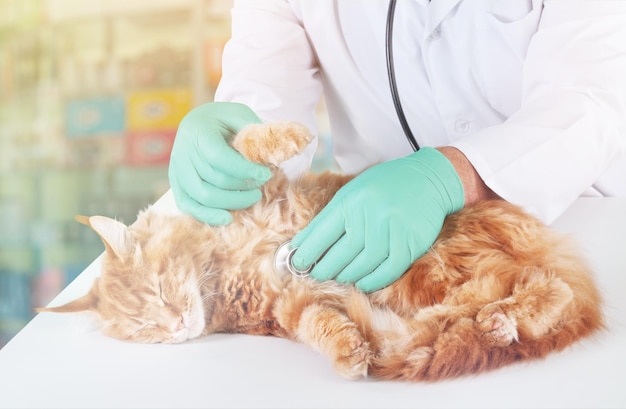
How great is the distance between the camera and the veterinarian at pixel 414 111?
1176mm

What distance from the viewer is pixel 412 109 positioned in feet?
5.36

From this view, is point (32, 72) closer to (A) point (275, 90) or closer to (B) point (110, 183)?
(B) point (110, 183)

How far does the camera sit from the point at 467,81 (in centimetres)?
153

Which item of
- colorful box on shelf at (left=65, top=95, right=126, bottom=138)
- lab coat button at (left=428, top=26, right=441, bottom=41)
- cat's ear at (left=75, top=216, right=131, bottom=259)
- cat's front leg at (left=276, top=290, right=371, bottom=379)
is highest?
lab coat button at (left=428, top=26, right=441, bottom=41)

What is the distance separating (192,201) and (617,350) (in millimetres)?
812

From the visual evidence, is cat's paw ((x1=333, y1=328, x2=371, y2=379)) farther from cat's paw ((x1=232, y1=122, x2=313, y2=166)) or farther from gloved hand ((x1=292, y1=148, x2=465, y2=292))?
cat's paw ((x1=232, y1=122, x2=313, y2=166))

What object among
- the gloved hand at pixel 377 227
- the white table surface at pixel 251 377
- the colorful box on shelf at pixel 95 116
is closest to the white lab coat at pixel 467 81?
the gloved hand at pixel 377 227

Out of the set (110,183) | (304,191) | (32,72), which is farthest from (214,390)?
(32,72)

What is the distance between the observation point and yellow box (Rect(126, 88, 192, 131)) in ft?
10.2

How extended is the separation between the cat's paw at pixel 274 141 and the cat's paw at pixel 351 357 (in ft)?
1.09

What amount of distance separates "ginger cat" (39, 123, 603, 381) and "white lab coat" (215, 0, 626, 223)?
0.17 meters

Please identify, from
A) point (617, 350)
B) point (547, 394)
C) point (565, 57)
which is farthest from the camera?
point (565, 57)

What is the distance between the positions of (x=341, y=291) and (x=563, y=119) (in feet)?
1.86

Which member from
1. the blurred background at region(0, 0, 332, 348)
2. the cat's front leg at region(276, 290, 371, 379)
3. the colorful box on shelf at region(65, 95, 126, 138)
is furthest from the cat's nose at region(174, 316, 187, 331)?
the colorful box on shelf at region(65, 95, 126, 138)
